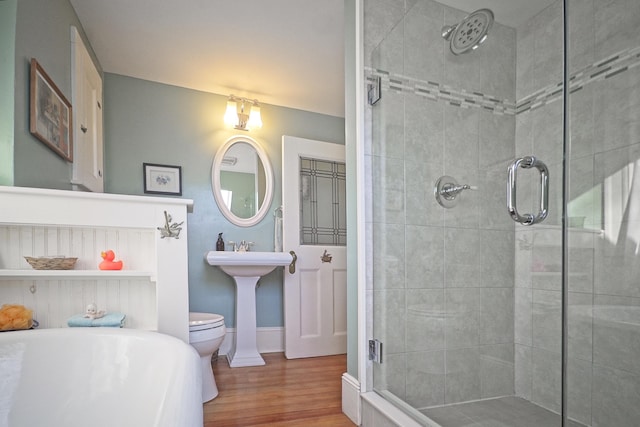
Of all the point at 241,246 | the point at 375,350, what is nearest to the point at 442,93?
the point at 375,350

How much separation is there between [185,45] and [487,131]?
207 centimetres

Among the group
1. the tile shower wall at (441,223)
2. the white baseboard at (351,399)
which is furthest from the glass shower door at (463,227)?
the white baseboard at (351,399)

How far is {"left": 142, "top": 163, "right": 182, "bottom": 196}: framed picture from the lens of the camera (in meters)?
2.90

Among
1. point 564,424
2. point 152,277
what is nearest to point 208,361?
point 152,277

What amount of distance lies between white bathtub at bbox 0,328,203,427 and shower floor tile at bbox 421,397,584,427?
43.9 inches

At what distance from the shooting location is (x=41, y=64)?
1.69 m

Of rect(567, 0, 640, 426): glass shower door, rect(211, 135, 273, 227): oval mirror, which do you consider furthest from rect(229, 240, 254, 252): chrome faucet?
rect(567, 0, 640, 426): glass shower door

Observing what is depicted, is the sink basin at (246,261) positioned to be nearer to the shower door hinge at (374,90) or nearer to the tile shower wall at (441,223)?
the tile shower wall at (441,223)

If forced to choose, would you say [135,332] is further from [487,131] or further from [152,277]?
[487,131]

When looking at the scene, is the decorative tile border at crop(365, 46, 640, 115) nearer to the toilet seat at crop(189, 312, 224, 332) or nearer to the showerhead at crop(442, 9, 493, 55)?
the showerhead at crop(442, 9, 493, 55)

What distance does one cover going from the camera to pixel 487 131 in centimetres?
164

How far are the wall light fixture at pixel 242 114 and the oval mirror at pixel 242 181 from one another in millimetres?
131

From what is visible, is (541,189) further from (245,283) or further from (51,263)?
(245,283)

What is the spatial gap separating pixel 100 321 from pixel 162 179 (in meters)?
1.66
